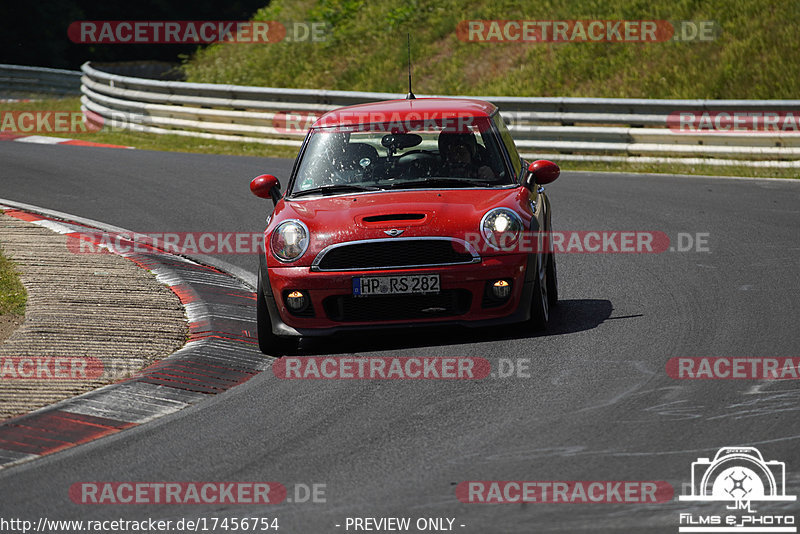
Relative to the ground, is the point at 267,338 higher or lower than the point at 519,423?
higher

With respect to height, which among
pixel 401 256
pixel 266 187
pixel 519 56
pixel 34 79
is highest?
pixel 34 79

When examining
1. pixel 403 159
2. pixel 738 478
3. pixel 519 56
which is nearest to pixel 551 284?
pixel 403 159

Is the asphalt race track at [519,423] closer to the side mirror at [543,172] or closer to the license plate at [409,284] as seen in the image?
the license plate at [409,284]

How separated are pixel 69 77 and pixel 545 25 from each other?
15194 millimetres

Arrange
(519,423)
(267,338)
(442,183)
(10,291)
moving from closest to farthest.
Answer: (519,423)
(267,338)
(442,183)
(10,291)

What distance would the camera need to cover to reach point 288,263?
725 cm

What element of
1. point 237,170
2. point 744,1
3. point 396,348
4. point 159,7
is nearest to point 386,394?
point 396,348

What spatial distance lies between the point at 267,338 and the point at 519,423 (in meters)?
2.34

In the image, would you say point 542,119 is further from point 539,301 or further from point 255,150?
point 539,301

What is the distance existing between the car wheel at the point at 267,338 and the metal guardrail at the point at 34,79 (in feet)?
90.3

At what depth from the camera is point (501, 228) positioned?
23.7 ft

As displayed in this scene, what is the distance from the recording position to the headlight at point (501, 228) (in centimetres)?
717

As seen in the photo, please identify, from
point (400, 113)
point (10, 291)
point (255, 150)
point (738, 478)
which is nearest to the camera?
point (738, 478)

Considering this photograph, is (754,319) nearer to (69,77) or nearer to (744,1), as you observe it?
(744,1)
